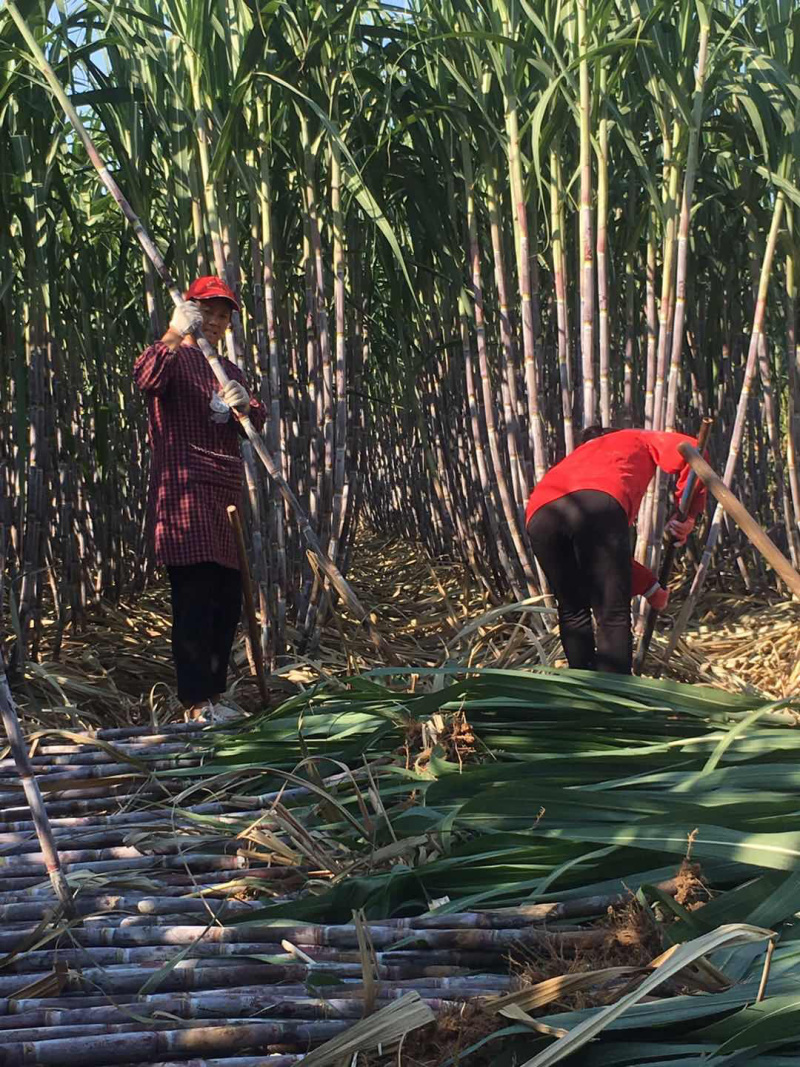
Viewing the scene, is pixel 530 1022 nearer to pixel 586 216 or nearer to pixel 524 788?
pixel 524 788

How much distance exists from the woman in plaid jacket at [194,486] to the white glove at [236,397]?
9 cm

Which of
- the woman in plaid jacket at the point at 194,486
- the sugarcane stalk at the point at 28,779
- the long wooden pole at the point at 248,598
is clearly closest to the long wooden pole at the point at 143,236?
the long wooden pole at the point at 248,598

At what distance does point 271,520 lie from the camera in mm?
2762

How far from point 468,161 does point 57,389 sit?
1.30 metres

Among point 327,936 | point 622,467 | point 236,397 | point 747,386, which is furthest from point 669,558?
point 327,936

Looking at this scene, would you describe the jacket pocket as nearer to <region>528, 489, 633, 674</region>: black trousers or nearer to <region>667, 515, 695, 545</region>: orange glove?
<region>528, 489, 633, 674</region>: black trousers

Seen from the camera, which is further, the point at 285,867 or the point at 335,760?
the point at 335,760

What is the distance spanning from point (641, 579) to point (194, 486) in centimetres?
98

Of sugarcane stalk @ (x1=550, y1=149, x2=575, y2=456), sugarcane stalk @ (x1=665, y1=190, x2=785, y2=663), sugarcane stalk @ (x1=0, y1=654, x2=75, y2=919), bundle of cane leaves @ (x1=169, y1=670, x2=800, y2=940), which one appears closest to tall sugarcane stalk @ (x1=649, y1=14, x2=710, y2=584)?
sugarcane stalk @ (x1=665, y1=190, x2=785, y2=663)

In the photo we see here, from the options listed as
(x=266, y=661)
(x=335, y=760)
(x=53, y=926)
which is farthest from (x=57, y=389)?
(x=53, y=926)

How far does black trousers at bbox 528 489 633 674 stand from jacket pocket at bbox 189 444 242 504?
0.66 m

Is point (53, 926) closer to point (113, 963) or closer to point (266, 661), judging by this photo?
point (113, 963)

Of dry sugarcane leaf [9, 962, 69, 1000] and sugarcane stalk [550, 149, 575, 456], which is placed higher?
sugarcane stalk [550, 149, 575, 456]

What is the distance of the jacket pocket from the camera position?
7.61 ft
